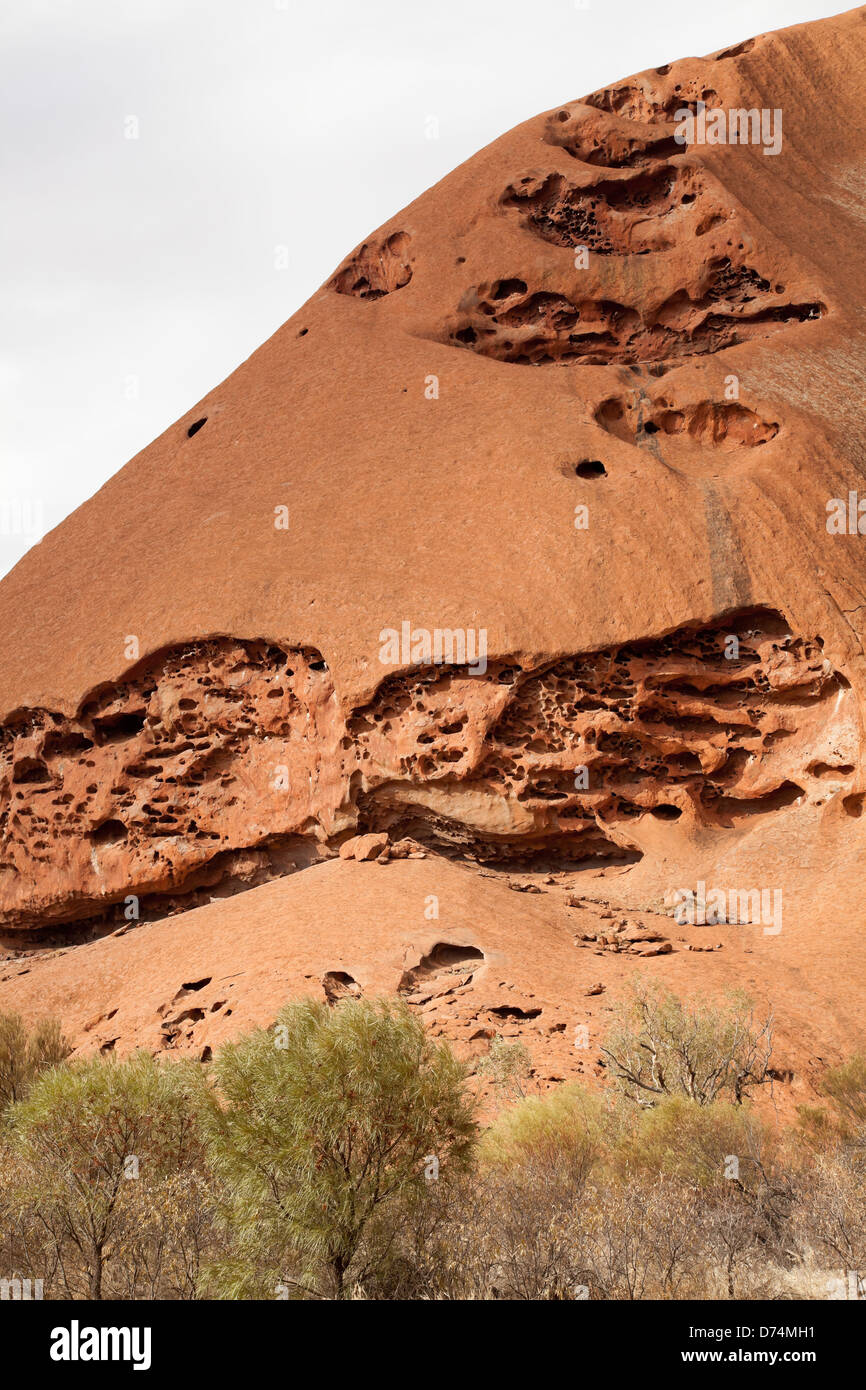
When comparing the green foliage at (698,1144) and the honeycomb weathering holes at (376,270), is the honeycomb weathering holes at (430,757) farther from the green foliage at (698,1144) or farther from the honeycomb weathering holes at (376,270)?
the honeycomb weathering holes at (376,270)

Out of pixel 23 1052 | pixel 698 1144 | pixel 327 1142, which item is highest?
pixel 327 1142

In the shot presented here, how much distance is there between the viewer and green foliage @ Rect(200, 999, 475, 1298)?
7254 millimetres

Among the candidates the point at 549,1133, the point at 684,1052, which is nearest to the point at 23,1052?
the point at 549,1133

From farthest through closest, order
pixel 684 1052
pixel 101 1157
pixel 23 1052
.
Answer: pixel 23 1052, pixel 684 1052, pixel 101 1157

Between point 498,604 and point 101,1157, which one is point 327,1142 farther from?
point 498,604

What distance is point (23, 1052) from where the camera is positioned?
13.2 meters

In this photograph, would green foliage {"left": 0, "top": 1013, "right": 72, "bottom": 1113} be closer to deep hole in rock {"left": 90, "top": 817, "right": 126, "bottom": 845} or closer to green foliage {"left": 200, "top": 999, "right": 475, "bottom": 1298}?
deep hole in rock {"left": 90, "top": 817, "right": 126, "bottom": 845}

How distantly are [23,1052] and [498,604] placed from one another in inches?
328

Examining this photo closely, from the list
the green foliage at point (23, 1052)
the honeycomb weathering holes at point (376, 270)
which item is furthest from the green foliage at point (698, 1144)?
the honeycomb weathering holes at point (376, 270)

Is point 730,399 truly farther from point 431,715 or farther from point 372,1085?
point 372,1085

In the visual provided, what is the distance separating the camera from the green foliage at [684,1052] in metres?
10.7

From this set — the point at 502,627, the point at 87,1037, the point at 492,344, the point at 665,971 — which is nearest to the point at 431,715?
the point at 502,627

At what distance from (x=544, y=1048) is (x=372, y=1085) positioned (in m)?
4.57

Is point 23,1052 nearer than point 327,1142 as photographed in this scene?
No
